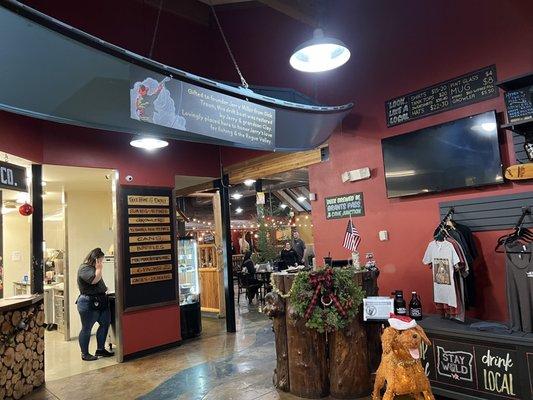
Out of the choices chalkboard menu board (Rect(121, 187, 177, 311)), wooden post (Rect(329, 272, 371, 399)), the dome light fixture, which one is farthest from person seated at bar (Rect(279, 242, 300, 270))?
wooden post (Rect(329, 272, 371, 399))

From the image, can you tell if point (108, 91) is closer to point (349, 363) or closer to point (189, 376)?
point (349, 363)

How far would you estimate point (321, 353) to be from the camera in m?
3.61

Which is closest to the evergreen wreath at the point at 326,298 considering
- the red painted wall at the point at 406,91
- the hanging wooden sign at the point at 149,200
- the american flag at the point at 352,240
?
the american flag at the point at 352,240

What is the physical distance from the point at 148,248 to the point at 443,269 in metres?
3.91

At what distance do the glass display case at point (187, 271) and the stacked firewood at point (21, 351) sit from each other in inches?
87.6

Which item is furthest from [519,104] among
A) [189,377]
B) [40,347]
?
[40,347]

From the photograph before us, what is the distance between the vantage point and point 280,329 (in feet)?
12.5

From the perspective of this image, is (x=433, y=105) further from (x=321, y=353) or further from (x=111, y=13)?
(x=111, y=13)

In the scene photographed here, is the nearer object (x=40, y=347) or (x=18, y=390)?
(x=18, y=390)

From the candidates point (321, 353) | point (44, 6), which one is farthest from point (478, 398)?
point (44, 6)

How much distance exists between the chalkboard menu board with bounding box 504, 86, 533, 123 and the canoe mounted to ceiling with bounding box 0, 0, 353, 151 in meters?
2.04

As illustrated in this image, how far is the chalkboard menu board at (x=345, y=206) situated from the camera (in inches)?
189

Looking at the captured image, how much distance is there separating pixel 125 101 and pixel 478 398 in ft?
11.5

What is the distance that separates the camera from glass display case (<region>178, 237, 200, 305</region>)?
6.39m
